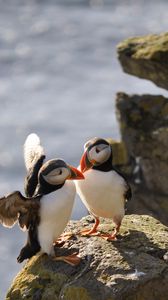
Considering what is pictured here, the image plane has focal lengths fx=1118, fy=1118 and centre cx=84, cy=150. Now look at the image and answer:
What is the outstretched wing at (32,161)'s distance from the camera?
11.1 metres

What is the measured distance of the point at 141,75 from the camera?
16.8 metres

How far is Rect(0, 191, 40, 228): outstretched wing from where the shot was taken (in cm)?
1038

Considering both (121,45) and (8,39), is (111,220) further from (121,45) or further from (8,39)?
(8,39)

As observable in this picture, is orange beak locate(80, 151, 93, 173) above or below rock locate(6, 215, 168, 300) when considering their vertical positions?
above

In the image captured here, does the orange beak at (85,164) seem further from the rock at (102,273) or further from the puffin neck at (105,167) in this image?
the rock at (102,273)

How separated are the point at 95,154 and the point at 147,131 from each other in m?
6.37

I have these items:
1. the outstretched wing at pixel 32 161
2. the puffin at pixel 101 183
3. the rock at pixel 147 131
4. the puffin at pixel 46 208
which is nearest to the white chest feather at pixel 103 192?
the puffin at pixel 101 183

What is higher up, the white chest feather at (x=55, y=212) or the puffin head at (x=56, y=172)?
the puffin head at (x=56, y=172)

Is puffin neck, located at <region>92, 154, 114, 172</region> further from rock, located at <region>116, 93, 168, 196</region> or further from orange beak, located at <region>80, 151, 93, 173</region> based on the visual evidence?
rock, located at <region>116, 93, 168, 196</region>

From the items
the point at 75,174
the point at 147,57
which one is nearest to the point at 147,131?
the point at 147,57

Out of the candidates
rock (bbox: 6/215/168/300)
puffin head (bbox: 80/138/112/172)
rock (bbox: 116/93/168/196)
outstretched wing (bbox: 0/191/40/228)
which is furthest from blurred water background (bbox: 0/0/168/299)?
outstretched wing (bbox: 0/191/40/228)

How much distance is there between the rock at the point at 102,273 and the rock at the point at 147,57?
544 centimetres

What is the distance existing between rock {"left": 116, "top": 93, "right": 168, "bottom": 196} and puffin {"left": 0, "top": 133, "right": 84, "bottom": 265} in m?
6.42

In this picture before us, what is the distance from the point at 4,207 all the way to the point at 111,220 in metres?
1.90
